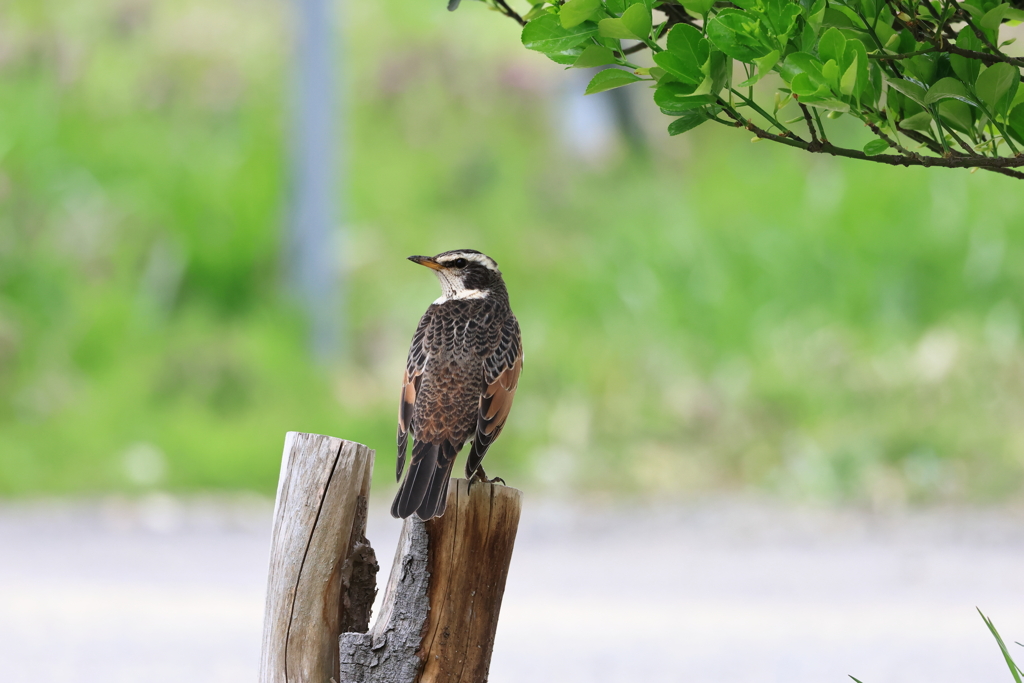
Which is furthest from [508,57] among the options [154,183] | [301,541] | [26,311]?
[301,541]

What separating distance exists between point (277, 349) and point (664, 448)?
392 centimetres

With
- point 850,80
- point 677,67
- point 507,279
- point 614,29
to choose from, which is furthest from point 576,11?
point 507,279

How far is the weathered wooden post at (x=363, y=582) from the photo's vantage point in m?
3.47

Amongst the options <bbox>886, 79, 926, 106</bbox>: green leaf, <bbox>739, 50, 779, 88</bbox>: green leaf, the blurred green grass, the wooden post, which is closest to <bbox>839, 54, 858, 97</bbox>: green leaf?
<bbox>739, 50, 779, 88</bbox>: green leaf

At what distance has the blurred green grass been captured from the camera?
409 inches

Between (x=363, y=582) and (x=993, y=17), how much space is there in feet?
7.84

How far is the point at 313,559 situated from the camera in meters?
3.53

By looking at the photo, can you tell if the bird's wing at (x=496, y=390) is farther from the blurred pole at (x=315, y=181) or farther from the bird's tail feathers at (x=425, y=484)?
the blurred pole at (x=315, y=181)

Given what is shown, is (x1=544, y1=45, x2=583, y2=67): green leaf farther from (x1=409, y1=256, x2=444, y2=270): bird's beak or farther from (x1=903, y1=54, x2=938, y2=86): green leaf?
(x1=409, y1=256, x2=444, y2=270): bird's beak

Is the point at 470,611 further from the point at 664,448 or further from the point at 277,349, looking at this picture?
the point at 277,349

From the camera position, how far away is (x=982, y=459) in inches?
390

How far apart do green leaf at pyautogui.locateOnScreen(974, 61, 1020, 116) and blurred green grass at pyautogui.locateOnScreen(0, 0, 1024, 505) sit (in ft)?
23.3

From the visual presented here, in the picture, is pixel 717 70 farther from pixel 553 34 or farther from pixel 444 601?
pixel 444 601

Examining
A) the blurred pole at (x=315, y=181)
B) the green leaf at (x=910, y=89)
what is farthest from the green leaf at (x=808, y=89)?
the blurred pole at (x=315, y=181)
